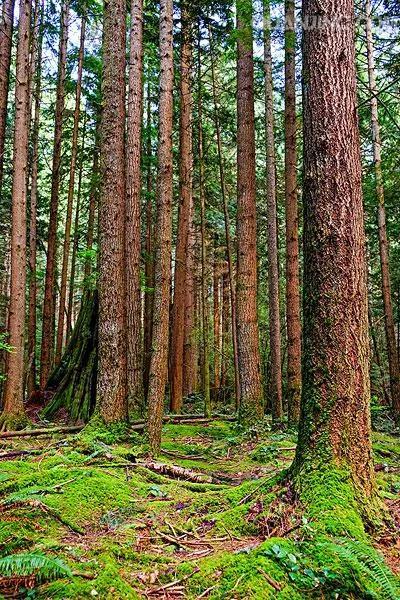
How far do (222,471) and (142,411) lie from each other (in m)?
3.18

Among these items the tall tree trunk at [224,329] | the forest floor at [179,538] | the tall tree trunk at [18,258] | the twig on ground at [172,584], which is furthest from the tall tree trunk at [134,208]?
the tall tree trunk at [224,329]

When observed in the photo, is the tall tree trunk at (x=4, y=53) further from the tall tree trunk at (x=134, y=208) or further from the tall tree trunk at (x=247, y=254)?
the tall tree trunk at (x=247, y=254)

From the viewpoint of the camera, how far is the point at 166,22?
7.73 m

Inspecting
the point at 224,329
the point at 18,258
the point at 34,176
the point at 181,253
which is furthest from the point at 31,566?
the point at 224,329

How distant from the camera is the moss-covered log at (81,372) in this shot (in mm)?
9906

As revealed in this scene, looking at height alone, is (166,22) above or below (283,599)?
above

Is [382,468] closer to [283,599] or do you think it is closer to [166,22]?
[283,599]

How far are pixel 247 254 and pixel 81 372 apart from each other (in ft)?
14.6

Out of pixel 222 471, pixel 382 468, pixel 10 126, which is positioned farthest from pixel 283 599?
pixel 10 126

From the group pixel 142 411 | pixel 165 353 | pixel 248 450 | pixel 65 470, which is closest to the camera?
pixel 65 470

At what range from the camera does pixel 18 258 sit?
964 cm

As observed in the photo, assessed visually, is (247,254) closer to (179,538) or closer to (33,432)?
(33,432)

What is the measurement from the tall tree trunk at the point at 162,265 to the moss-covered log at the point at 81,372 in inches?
130

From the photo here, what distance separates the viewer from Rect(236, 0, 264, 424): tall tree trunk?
10.1 metres
